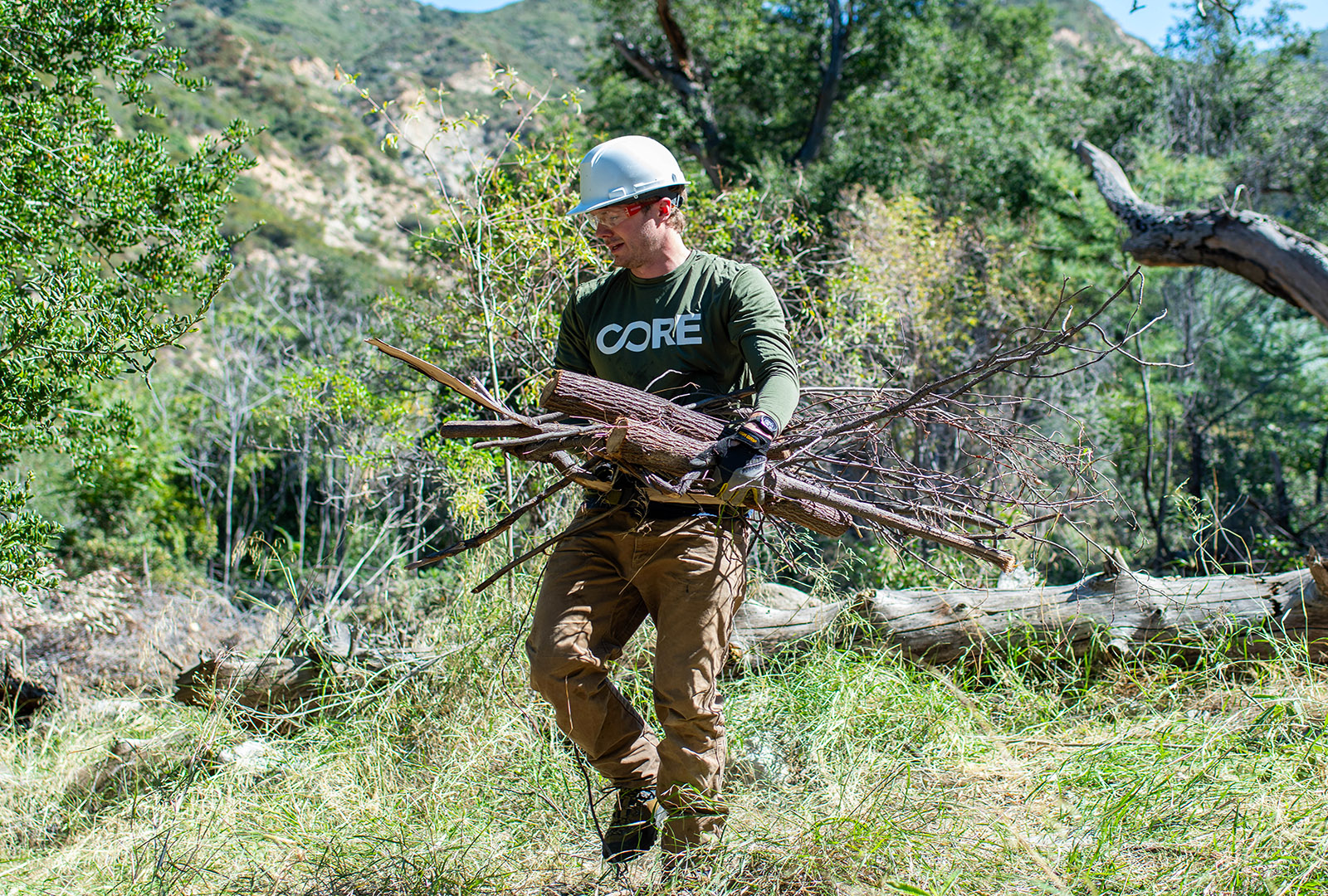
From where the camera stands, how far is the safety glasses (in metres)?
2.64

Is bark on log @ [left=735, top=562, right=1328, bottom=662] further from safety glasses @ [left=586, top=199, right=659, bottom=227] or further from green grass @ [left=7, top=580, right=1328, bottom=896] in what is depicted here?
safety glasses @ [left=586, top=199, right=659, bottom=227]

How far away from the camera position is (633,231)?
8.75 ft

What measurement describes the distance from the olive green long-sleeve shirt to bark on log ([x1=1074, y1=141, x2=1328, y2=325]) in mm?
3193

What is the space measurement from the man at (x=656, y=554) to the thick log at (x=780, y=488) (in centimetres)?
19

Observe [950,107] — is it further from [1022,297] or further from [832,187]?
[1022,297]

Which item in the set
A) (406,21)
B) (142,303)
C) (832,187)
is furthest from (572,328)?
(406,21)

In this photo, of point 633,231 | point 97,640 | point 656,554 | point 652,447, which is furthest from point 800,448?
point 97,640

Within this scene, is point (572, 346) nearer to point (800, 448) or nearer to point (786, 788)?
point (800, 448)

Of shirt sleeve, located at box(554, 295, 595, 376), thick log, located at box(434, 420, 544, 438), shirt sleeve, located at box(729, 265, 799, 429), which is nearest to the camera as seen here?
thick log, located at box(434, 420, 544, 438)

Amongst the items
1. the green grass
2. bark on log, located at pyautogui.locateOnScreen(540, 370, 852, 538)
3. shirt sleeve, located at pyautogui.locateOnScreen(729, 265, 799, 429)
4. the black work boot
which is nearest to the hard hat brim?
shirt sleeve, located at pyautogui.locateOnScreen(729, 265, 799, 429)

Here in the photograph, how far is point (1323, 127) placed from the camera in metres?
13.0

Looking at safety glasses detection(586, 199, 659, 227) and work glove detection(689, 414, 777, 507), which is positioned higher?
safety glasses detection(586, 199, 659, 227)

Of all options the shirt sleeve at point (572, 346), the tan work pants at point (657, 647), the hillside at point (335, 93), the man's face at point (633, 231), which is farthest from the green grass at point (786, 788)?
the hillside at point (335, 93)

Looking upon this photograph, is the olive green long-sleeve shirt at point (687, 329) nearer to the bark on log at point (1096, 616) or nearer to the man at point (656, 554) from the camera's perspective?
the man at point (656, 554)
